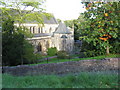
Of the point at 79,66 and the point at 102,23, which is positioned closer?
the point at 79,66

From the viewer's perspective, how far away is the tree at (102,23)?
13.3 metres

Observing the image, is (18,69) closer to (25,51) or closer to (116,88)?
(25,51)

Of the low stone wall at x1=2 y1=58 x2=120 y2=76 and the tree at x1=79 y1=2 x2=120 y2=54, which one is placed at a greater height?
the tree at x1=79 y1=2 x2=120 y2=54

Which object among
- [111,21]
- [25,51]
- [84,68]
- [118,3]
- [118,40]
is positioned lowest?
[84,68]

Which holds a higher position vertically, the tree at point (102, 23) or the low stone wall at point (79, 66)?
the tree at point (102, 23)

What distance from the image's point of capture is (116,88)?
497 centimetres

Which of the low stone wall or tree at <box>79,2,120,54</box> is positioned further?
tree at <box>79,2,120,54</box>

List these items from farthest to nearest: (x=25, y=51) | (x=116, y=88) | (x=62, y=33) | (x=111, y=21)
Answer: (x=62, y=33) → (x=25, y=51) → (x=111, y=21) → (x=116, y=88)

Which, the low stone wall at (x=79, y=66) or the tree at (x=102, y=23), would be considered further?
the tree at (x=102, y=23)

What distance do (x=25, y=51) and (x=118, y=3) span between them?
9.55m

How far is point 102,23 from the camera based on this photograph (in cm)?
1334

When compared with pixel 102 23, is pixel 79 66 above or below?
below

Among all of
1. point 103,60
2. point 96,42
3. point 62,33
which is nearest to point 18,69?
point 103,60

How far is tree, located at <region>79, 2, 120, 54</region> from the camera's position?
1327 centimetres
